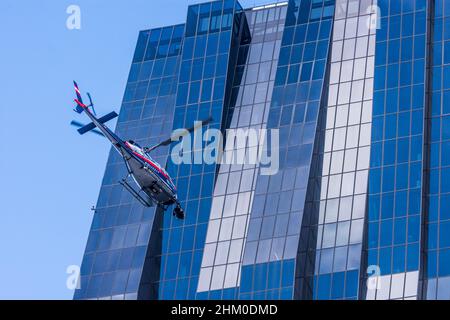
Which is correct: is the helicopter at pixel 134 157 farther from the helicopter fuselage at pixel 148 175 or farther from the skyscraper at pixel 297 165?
the skyscraper at pixel 297 165

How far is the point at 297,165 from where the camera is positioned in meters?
136

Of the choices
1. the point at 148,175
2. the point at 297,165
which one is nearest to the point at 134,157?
the point at 148,175

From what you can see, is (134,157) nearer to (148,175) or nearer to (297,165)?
(148,175)

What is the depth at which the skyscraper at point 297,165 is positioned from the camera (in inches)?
5034

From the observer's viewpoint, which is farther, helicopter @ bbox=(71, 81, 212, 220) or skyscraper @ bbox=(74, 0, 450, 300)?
skyscraper @ bbox=(74, 0, 450, 300)

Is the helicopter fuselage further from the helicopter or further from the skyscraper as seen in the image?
the skyscraper

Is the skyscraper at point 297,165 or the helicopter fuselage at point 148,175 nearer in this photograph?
the helicopter fuselage at point 148,175

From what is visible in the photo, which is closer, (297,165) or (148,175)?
(148,175)

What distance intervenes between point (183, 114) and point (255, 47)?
1430cm

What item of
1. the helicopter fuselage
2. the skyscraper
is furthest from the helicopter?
the skyscraper

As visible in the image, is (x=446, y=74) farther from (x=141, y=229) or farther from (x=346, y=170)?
(x=141, y=229)

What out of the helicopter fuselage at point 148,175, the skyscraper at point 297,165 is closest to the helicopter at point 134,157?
the helicopter fuselage at point 148,175

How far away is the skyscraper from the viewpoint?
127875 mm
